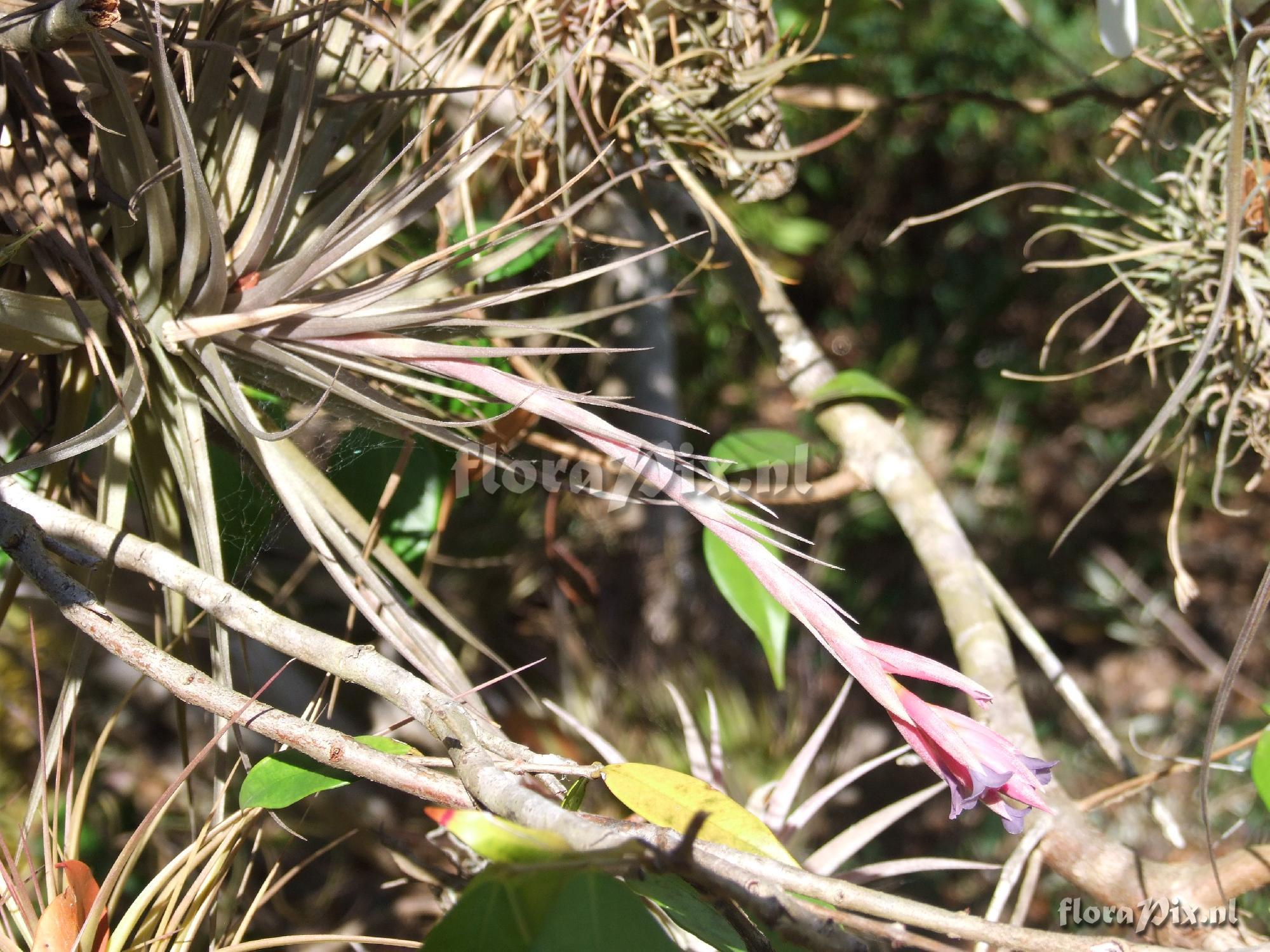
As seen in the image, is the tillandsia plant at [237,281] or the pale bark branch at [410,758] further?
the tillandsia plant at [237,281]

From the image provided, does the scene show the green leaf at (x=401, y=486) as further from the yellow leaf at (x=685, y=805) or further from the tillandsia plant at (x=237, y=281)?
the yellow leaf at (x=685, y=805)

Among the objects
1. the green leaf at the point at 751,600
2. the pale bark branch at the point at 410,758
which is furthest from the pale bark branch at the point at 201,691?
the green leaf at the point at 751,600

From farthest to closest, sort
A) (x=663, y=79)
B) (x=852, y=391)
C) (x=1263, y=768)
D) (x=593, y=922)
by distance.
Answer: (x=852, y=391) < (x=663, y=79) < (x=1263, y=768) < (x=593, y=922)

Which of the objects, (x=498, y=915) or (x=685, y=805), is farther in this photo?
(x=685, y=805)

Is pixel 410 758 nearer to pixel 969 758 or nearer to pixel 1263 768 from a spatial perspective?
pixel 969 758

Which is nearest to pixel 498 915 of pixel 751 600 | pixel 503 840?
pixel 503 840

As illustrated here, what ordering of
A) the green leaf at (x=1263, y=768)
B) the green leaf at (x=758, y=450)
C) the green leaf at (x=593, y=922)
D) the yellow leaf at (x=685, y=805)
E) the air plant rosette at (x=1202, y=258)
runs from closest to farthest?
the green leaf at (x=593, y=922) < the yellow leaf at (x=685, y=805) < the green leaf at (x=1263, y=768) < the air plant rosette at (x=1202, y=258) < the green leaf at (x=758, y=450)
